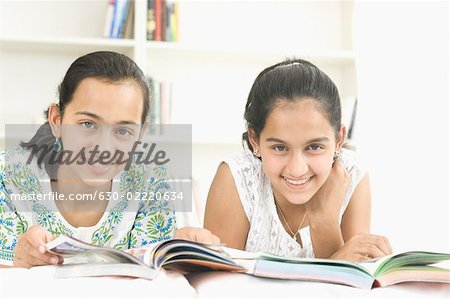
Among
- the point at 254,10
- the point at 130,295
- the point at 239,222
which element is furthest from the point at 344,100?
the point at 130,295

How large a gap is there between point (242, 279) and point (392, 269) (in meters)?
0.20

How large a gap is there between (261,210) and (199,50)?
1.35 metres

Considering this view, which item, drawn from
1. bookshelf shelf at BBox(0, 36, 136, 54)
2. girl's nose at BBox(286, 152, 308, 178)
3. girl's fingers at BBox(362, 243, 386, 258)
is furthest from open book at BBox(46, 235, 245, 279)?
bookshelf shelf at BBox(0, 36, 136, 54)

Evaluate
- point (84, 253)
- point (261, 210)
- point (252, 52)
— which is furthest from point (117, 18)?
point (84, 253)

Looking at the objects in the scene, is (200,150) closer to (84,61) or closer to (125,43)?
(125,43)

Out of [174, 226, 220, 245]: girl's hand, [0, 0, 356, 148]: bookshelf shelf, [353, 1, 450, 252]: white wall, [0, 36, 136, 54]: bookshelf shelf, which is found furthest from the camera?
[353, 1, 450, 252]: white wall

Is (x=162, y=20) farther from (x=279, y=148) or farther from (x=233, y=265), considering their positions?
(x=233, y=265)

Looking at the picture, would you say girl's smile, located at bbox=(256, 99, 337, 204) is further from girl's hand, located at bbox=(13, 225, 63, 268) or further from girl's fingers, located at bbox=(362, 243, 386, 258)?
girl's hand, located at bbox=(13, 225, 63, 268)

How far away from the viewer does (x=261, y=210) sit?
146 centimetres

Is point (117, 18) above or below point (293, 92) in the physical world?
above

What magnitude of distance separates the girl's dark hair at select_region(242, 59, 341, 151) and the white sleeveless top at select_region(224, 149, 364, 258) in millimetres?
111

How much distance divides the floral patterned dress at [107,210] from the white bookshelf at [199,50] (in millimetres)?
1205

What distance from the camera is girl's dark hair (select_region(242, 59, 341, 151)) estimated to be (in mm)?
1349

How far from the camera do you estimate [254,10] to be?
295 cm
